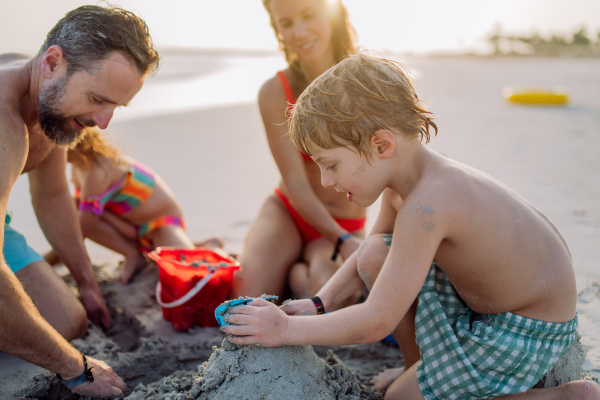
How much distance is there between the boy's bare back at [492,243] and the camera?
1573mm

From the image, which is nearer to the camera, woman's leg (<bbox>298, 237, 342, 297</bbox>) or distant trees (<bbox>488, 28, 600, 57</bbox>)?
woman's leg (<bbox>298, 237, 342, 297</bbox>)

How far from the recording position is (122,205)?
3.23 m

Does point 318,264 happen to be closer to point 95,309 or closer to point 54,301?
point 95,309

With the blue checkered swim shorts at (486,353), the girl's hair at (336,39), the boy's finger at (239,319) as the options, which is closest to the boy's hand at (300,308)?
the boy's finger at (239,319)

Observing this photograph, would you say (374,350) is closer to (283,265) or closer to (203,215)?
(283,265)

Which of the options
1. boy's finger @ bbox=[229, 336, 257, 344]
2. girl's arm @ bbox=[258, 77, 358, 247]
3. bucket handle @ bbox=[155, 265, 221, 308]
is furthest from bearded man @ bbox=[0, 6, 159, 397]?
girl's arm @ bbox=[258, 77, 358, 247]

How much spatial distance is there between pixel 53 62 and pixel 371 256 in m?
1.73

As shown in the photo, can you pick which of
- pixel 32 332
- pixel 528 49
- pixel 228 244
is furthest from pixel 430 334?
pixel 528 49

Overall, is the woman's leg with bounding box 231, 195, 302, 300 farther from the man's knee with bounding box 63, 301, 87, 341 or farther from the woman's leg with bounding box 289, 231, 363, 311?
the man's knee with bounding box 63, 301, 87, 341

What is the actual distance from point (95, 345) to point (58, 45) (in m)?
1.50

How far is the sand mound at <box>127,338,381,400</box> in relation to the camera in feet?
5.46

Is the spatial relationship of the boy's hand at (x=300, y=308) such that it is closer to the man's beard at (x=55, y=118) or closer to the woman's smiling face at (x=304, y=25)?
the man's beard at (x=55, y=118)

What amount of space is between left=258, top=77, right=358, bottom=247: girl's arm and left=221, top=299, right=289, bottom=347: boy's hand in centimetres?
113

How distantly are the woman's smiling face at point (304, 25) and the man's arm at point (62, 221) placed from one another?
4.92 ft
